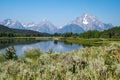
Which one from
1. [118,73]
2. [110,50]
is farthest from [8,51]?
[118,73]

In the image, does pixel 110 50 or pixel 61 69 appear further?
pixel 110 50

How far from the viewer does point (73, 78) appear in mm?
4199

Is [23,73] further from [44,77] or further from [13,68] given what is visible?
[13,68]

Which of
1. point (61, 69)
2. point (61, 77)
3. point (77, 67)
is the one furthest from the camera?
point (77, 67)

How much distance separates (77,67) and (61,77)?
925 millimetres

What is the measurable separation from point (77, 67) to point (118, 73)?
3.09ft

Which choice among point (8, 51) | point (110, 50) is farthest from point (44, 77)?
point (8, 51)

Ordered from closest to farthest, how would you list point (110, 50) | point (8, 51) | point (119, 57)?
point (119, 57), point (110, 50), point (8, 51)

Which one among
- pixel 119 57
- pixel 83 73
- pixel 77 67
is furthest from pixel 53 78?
pixel 119 57

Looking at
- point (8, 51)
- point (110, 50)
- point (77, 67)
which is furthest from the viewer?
point (8, 51)

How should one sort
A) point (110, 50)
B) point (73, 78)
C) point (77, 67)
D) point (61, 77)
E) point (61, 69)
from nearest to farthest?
1. point (73, 78)
2. point (61, 77)
3. point (61, 69)
4. point (77, 67)
5. point (110, 50)

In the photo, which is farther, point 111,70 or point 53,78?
point 111,70

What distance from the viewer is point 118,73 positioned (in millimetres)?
4766

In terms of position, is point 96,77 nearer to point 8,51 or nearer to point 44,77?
point 44,77
